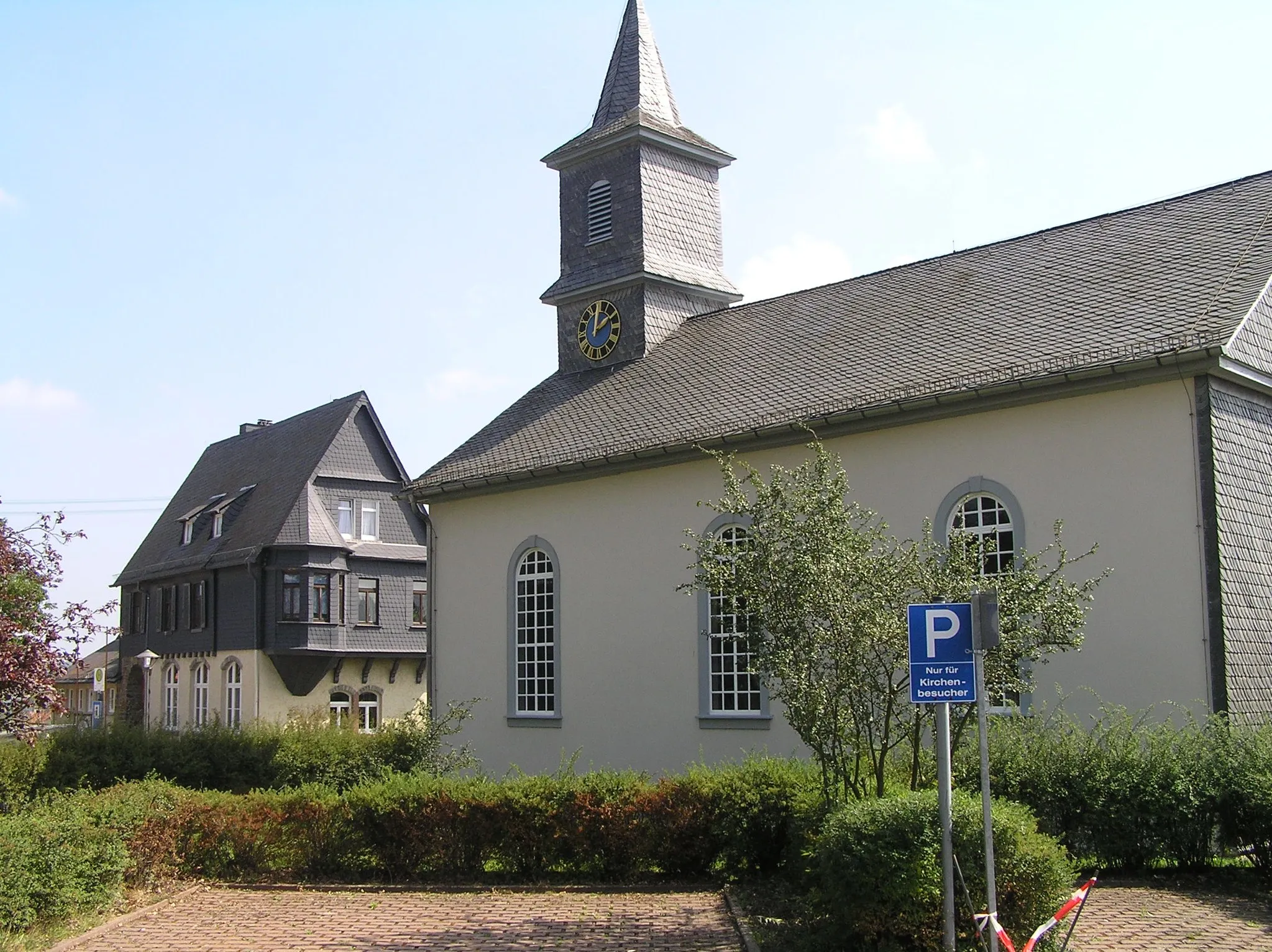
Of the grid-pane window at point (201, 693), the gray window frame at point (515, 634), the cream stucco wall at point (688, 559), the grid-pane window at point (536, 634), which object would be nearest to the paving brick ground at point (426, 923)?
the cream stucco wall at point (688, 559)

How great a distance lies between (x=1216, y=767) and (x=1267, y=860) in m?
0.96

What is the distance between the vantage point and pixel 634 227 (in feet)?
90.2

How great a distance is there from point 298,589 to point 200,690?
21.6 ft

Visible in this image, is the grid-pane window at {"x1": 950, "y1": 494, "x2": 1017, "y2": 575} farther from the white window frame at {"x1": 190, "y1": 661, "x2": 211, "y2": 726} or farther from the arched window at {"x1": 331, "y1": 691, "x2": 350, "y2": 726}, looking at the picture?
the white window frame at {"x1": 190, "y1": 661, "x2": 211, "y2": 726}

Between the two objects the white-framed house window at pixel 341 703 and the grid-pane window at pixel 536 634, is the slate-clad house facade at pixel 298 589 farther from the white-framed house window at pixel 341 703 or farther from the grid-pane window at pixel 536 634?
the grid-pane window at pixel 536 634

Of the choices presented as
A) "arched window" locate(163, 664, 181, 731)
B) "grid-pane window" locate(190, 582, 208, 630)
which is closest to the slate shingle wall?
"grid-pane window" locate(190, 582, 208, 630)

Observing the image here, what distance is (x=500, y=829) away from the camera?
46.7ft

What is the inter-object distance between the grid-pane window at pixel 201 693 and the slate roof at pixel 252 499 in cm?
353

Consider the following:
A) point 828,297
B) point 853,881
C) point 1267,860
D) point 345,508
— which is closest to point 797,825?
point 853,881

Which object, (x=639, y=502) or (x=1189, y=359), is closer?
(x=1189, y=359)

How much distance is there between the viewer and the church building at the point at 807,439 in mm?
15672

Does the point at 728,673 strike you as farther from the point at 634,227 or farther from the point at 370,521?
the point at 370,521

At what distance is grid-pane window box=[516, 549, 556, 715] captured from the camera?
2378 centimetres

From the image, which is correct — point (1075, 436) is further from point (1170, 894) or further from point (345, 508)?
point (345, 508)
